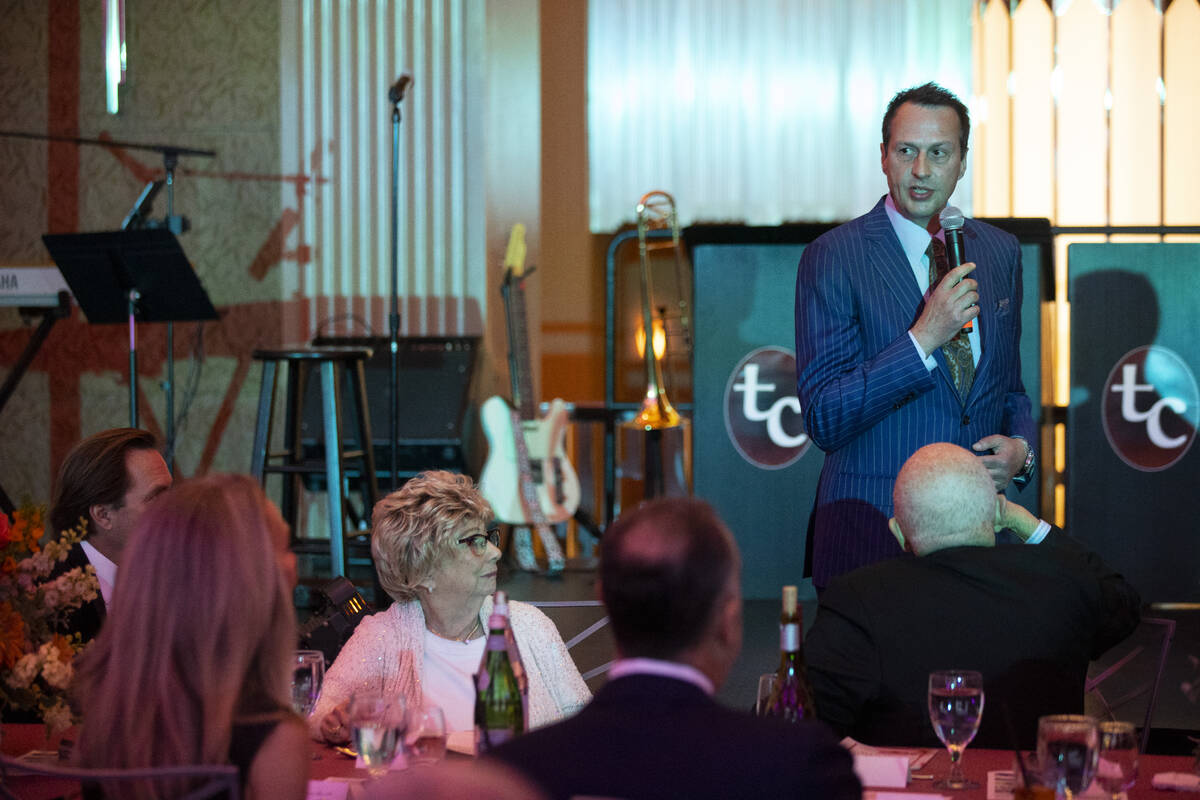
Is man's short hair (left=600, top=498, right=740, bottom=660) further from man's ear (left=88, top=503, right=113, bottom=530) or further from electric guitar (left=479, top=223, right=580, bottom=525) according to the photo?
electric guitar (left=479, top=223, right=580, bottom=525)

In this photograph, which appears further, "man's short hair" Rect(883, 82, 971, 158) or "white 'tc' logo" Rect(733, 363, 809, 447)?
"white 'tc' logo" Rect(733, 363, 809, 447)

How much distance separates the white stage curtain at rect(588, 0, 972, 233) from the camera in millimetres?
7477

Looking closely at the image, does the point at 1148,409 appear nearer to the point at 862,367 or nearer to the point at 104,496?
the point at 862,367

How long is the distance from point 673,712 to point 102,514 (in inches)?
76.4

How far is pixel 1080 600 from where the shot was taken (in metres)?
2.21

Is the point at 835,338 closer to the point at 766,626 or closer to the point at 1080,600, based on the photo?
the point at 1080,600

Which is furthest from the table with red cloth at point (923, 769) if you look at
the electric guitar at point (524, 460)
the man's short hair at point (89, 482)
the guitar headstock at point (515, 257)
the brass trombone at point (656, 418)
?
the guitar headstock at point (515, 257)

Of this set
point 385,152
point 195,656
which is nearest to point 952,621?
point 195,656

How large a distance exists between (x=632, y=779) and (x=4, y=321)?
6.92 metres

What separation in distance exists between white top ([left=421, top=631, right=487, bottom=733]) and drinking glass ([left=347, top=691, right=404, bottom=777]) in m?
0.61

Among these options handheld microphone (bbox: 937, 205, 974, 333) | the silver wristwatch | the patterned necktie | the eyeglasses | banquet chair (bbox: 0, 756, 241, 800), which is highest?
handheld microphone (bbox: 937, 205, 974, 333)

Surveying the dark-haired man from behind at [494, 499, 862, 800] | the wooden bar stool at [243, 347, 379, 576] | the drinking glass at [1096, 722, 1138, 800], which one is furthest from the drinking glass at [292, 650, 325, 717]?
the wooden bar stool at [243, 347, 379, 576]

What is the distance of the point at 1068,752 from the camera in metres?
1.68

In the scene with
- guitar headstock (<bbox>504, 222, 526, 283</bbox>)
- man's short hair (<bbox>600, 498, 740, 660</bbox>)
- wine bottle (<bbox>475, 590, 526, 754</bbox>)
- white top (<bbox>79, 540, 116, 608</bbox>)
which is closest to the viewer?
man's short hair (<bbox>600, 498, 740, 660</bbox>)
